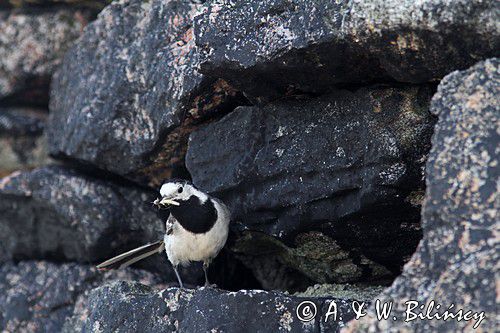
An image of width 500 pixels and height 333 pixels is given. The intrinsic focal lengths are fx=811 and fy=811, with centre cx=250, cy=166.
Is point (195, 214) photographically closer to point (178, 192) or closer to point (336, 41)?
point (178, 192)

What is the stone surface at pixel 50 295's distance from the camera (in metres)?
8.53

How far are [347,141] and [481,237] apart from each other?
2.08 metres

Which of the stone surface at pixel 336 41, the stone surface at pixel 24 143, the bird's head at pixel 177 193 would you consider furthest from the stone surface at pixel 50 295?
the stone surface at pixel 336 41

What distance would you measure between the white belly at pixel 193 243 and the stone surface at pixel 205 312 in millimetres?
900

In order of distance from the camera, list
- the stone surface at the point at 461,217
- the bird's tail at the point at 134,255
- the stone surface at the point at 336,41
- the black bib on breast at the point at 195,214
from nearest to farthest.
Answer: the stone surface at the point at 461,217 < the stone surface at the point at 336,41 < the black bib on breast at the point at 195,214 < the bird's tail at the point at 134,255

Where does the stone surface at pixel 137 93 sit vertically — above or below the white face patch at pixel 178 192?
above

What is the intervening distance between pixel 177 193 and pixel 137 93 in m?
1.23

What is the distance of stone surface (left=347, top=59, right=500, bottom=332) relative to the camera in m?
4.15

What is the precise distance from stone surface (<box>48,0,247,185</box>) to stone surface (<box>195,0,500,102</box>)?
89cm

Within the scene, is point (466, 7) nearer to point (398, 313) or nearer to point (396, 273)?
point (398, 313)

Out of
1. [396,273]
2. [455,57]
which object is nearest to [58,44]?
[396,273]

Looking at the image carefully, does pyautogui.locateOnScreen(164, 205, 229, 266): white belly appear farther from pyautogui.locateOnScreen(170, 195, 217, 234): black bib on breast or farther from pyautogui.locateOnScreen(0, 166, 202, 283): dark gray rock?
pyautogui.locateOnScreen(0, 166, 202, 283): dark gray rock

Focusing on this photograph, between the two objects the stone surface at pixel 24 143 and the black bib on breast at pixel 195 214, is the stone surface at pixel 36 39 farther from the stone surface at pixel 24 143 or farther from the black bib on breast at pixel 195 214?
the black bib on breast at pixel 195 214

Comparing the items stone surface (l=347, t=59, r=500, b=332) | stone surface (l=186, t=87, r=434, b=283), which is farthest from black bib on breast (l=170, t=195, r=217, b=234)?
stone surface (l=347, t=59, r=500, b=332)
